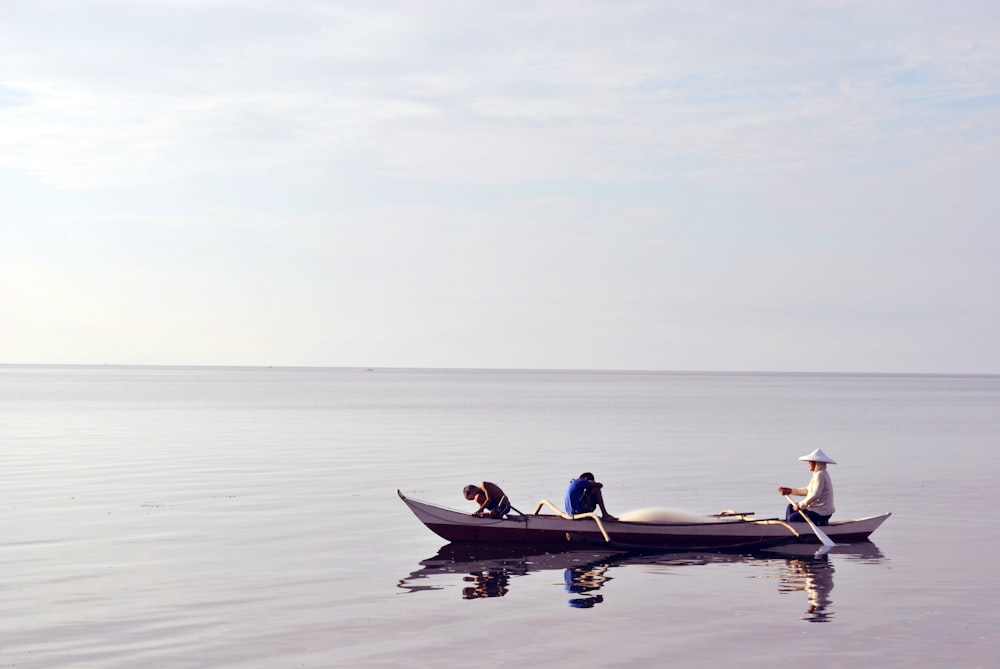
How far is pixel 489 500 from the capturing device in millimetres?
26109

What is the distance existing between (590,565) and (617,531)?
1.84m

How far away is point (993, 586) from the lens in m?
21.5

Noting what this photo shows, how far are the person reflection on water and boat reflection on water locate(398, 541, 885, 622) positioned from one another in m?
0.81

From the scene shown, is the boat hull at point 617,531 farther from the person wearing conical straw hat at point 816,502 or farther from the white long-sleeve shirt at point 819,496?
the white long-sleeve shirt at point 819,496

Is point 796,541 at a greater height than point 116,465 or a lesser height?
lesser

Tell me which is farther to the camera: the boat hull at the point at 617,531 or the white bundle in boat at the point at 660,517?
the white bundle in boat at the point at 660,517

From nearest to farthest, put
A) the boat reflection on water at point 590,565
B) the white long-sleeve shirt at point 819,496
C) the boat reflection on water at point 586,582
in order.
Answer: the boat reflection on water at point 586,582 → the boat reflection on water at point 590,565 → the white long-sleeve shirt at point 819,496

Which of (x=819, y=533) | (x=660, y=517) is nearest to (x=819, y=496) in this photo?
(x=819, y=533)

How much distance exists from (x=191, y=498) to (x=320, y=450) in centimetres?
2009

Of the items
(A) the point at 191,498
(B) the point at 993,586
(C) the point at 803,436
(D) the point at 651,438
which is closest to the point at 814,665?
(B) the point at 993,586

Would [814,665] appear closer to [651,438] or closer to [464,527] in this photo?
[464,527]

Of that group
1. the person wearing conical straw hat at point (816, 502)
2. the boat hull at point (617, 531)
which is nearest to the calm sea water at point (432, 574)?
the boat hull at point (617, 531)

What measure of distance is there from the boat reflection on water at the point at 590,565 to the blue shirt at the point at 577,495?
3.10 ft

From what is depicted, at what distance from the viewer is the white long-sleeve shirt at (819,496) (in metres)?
26.3
